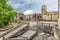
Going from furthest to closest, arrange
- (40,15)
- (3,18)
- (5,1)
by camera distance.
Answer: (5,1)
(3,18)
(40,15)

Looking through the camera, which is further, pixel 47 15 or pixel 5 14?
pixel 5 14

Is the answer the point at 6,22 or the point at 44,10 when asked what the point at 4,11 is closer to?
the point at 6,22

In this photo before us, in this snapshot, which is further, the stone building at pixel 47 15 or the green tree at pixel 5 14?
the green tree at pixel 5 14

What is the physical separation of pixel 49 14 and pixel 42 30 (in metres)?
5.68

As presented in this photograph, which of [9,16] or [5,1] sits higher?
[5,1]

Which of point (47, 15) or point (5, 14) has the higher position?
point (47, 15)

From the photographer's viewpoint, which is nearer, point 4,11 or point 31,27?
point 31,27

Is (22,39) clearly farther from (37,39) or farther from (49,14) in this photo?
(49,14)

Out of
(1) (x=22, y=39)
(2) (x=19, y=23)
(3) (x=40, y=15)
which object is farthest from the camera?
(3) (x=40, y=15)

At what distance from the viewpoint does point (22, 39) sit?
378 inches

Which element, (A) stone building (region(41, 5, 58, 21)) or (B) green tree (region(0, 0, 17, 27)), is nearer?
(A) stone building (region(41, 5, 58, 21))

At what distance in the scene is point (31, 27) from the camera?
1293cm

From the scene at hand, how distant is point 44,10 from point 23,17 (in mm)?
2919

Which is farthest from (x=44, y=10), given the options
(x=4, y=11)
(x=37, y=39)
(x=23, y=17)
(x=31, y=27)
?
(x=4, y=11)
